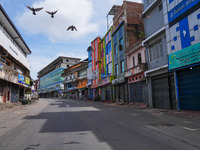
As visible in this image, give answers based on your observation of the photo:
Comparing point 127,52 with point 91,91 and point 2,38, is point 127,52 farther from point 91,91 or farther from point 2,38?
point 91,91

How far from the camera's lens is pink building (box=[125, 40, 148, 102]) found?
64.3 ft

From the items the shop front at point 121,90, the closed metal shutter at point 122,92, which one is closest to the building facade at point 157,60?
the shop front at point 121,90

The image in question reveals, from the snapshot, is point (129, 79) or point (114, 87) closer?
point (129, 79)

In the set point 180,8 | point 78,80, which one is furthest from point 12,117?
point 78,80

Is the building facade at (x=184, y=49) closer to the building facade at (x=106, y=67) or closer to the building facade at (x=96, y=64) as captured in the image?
the building facade at (x=106, y=67)

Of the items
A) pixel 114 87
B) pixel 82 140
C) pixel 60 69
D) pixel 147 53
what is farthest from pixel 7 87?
pixel 60 69

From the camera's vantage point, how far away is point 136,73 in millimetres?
20797

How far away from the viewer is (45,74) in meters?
105

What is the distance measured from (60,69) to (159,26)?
66.4m

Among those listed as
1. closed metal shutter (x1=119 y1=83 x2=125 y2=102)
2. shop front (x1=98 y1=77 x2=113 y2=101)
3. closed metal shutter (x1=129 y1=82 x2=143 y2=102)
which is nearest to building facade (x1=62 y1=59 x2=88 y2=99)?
shop front (x1=98 y1=77 x2=113 y2=101)

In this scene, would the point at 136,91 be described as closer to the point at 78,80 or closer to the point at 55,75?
the point at 78,80

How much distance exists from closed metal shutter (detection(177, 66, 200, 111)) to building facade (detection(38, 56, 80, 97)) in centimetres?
6377

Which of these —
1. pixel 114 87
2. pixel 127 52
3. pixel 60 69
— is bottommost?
pixel 114 87

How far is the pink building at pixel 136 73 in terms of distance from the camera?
64.3ft
